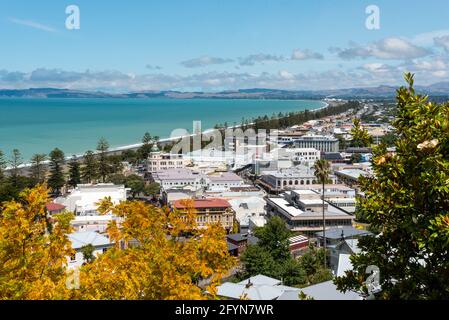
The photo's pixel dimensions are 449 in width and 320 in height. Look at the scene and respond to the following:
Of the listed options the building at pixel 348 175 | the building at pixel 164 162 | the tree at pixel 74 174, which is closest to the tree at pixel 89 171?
the tree at pixel 74 174

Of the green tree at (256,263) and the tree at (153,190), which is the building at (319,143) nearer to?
the tree at (153,190)

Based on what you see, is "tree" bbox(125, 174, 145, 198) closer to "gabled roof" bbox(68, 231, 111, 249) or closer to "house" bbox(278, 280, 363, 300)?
"gabled roof" bbox(68, 231, 111, 249)

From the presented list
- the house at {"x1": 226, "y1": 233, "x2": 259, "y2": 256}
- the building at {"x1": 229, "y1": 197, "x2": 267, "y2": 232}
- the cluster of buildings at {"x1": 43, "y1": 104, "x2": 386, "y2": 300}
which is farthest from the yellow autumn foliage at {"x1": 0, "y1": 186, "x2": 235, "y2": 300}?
the building at {"x1": 229, "y1": 197, "x2": 267, "y2": 232}

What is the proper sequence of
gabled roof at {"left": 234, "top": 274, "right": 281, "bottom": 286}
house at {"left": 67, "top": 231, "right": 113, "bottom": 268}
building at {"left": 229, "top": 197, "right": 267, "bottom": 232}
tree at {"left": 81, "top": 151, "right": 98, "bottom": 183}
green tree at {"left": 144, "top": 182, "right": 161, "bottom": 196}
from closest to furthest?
gabled roof at {"left": 234, "top": 274, "right": 281, "bottom": 286}, house at {"left": 67, "top": 231, "right": 113, "bottom": 268}, building at {"left": 229, "top": 197, "right": 267, "bottom": 232}, green tree at {"left": 144, "top": 182, "right": 161, "bottom": 196}, tree at {"left": 81, "top": 151, "right": 98, "bottom": 183}

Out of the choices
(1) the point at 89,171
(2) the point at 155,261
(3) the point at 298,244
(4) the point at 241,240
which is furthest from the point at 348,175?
(2) the point at 155,261

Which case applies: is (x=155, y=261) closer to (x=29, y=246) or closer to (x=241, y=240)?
(x=29, y=246)
